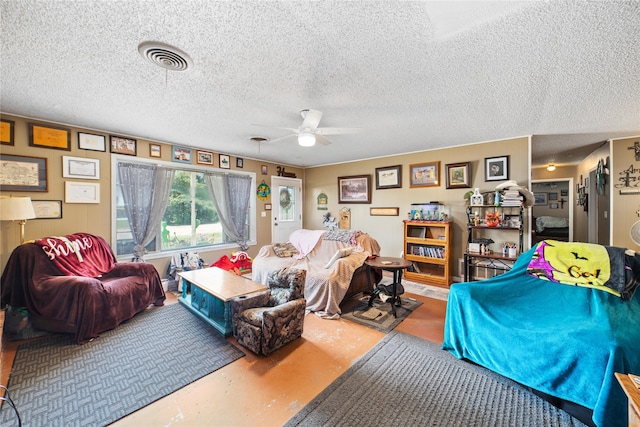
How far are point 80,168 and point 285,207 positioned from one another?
149 inches

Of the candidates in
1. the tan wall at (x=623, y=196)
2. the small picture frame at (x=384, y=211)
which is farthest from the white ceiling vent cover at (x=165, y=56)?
the tan wall at (x=623, y=196)

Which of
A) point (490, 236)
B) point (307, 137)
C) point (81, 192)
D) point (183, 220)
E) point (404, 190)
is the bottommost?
point (490, 236)

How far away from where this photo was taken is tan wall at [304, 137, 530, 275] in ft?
13.3

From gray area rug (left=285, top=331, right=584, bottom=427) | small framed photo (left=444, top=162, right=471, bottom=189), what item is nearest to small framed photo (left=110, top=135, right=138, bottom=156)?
gray area rug (left=285, top=331, right=584, bottom=427)

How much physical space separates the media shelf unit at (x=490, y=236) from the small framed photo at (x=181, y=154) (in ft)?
15.9

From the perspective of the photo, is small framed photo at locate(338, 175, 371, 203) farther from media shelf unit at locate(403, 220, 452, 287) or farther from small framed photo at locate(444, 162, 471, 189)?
small framed photo at locate(444, 162, 471, 189)

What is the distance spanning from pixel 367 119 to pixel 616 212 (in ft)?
13.4

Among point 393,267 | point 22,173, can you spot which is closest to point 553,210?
point 393,267

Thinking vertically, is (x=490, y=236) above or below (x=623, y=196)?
below

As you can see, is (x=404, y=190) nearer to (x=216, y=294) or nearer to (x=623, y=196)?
(x=623, y=196)

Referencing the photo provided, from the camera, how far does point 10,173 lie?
9.70ft

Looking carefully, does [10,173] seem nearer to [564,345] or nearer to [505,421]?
[505,421]

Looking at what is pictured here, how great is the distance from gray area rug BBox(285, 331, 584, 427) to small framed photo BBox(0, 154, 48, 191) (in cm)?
397

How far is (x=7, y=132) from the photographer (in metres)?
2.96
